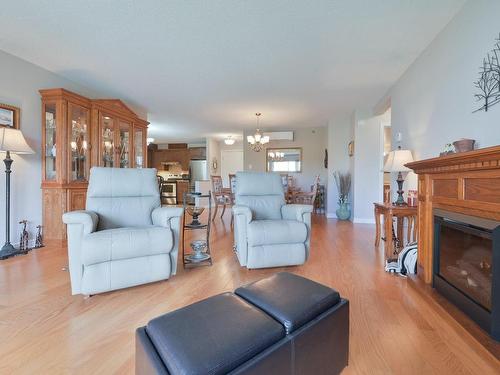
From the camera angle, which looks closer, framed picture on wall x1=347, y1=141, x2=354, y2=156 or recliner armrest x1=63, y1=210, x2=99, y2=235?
recliner armrest x1=63, y1=210, x2=99, y2=235

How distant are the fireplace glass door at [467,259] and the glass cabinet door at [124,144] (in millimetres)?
4402

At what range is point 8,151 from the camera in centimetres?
282

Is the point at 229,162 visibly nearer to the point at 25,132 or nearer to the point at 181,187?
the point at 181,187

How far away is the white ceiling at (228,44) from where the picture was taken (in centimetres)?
219

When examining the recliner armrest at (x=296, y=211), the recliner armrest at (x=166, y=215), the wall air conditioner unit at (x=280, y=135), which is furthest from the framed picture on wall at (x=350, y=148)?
the recliner armrest at (x=166, y=215)

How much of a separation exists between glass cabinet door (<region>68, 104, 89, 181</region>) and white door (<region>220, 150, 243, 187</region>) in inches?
241

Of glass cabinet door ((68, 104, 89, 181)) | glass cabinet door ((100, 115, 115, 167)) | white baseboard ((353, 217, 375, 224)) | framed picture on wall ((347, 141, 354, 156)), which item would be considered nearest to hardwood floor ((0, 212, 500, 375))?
glass cabinet door ((68, 104, 89, 181))

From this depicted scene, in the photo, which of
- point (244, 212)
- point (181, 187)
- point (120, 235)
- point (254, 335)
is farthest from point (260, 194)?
point (181, 187)

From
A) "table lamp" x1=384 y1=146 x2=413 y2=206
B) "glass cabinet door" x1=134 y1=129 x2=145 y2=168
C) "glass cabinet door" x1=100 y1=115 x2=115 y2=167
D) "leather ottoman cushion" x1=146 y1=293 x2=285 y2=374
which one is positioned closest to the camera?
"leather ottoman cushion" x1=146 y1=293 x2=285 y2=374

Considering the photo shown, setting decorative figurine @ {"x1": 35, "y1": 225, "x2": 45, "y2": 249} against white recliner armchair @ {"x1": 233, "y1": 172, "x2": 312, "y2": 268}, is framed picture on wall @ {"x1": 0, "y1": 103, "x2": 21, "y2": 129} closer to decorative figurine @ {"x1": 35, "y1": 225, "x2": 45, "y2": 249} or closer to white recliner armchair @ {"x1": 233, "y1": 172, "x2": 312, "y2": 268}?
decorative figurine @ {"x1": 35, "y1": 225, "x2": 45, "y2": 249}

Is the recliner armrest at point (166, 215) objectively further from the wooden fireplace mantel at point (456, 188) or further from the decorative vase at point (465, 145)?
the decorative vase at point (465, 145)

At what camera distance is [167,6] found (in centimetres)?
215

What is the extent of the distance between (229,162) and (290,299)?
8.85m

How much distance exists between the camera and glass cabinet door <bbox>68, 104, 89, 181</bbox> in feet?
11.5
